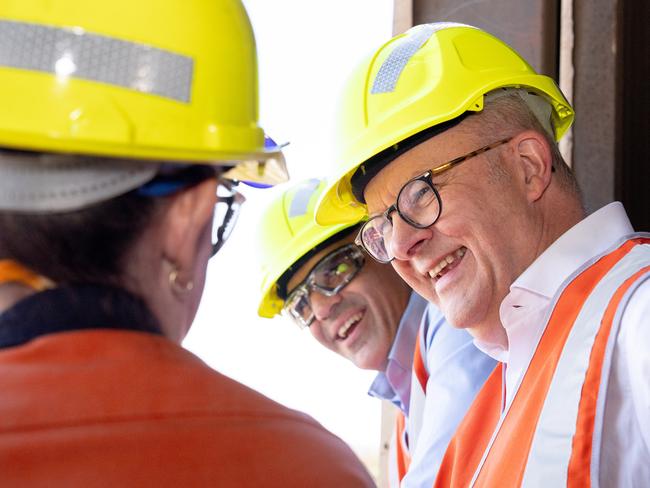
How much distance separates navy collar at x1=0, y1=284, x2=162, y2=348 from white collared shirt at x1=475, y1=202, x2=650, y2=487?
103 cm

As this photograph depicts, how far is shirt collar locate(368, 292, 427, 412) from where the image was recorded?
3.50 m

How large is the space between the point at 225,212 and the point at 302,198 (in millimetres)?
2343

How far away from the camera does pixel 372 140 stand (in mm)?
2479

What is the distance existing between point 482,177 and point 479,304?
0.34 meters

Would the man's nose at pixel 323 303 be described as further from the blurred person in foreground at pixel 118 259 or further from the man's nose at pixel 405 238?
the blurred person in foreground at pixel 118 259

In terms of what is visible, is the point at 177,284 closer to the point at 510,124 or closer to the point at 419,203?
the point at 419,203

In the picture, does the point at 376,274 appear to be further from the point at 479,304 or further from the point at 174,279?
the point at 174,279

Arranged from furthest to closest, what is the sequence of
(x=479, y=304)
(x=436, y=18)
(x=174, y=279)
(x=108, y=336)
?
(x=436, y=18) < (x=479, y=304) < (x=174, y=279) < (x=108, y=336)

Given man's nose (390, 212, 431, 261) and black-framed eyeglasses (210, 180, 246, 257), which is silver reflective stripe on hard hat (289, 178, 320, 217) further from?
black-framed eyeglasses (210, 180, 246, 257)

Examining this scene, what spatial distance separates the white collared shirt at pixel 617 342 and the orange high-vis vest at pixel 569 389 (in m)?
0.04

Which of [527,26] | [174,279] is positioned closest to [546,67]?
[527,26]

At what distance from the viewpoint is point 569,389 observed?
1.79 meters

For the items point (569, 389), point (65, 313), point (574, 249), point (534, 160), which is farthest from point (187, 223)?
point (534, 160)

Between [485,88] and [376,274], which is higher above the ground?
[485,88]
